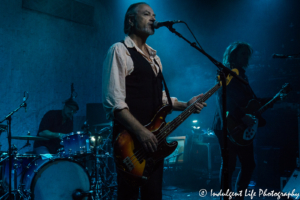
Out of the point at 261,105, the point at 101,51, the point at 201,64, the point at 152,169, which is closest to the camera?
the point at 152,169

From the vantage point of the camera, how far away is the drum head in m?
4.04

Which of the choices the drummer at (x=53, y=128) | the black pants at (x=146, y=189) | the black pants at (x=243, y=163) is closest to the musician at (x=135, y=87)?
the black pants at (x=146, y=189)

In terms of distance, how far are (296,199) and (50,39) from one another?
6.11 m

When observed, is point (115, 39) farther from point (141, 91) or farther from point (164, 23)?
point (141, 91)

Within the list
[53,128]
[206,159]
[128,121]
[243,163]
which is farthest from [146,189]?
[206,159]

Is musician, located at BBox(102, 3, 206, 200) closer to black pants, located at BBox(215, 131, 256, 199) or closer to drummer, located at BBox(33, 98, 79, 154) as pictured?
black pants, located at BBox(215, 131, 256, 199)

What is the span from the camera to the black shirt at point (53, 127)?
514 cm

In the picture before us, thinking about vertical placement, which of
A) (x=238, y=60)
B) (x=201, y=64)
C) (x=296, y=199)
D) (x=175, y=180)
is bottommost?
(x=175, y=180)

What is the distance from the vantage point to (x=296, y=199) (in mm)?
4469

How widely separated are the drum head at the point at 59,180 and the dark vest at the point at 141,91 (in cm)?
257

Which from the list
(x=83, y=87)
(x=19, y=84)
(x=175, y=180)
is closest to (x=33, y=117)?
(x=19, y=84)

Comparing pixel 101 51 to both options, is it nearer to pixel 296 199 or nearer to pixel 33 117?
pixel 33 117

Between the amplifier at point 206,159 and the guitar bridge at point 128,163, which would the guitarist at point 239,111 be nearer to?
the guitar bridge at point 128,163

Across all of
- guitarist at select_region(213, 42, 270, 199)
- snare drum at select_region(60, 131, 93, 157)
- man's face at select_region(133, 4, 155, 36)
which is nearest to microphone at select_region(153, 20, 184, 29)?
man's face at select_region(133, 4, 155, 36)
